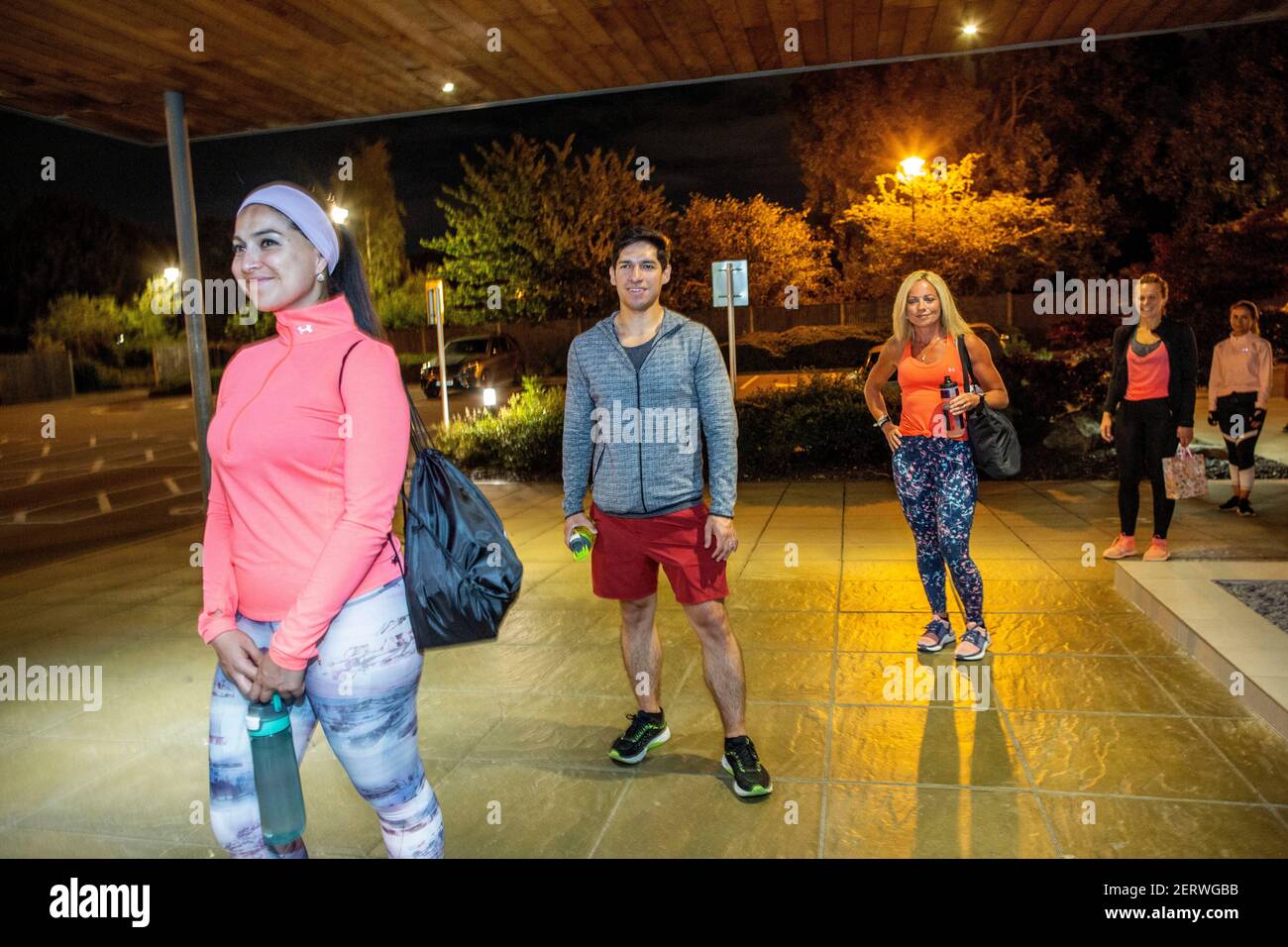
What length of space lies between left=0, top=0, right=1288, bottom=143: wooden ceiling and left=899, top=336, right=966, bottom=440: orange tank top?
89.8 inches

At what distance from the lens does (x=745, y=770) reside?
3.64 m

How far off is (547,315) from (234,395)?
120 feet

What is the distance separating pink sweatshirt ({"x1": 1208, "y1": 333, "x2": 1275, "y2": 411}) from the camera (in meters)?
8.73

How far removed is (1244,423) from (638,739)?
718 cm

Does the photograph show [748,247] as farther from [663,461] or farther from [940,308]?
[663,461]

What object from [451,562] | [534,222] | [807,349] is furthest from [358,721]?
[807,349]

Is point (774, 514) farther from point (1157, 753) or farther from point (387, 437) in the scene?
point (387, 437)

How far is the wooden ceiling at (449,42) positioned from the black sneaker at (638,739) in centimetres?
397

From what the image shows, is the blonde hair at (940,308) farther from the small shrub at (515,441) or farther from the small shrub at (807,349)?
the small shrub at (807,349)

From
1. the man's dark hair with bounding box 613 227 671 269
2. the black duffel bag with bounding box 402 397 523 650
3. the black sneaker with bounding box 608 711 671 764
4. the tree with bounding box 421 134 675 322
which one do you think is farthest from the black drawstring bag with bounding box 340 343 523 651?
the tree with bounding box 421 134 675 322

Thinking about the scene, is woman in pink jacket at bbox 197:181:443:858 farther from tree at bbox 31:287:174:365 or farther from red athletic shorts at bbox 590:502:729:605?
tree at bbox 31:287:174:365

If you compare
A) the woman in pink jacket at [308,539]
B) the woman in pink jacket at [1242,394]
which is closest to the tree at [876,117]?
the woman in pink jacket at [1242,394]

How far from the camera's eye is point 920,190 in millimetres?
31734
